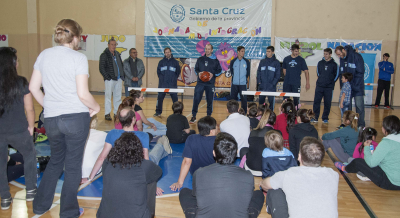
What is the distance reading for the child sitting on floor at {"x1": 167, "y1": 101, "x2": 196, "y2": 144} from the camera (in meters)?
5.23

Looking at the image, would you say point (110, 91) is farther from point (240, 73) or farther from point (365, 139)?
point (365, 139)

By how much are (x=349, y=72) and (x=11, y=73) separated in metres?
6.43

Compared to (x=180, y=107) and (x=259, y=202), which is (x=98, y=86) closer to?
(x=180, y=107)

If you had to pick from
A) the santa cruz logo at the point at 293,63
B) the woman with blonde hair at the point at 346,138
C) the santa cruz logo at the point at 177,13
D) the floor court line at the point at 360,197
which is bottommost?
the floor court line at the point at 360,197

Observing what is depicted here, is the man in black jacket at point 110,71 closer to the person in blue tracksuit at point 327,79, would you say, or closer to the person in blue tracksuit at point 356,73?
the person in blue tracksuit at point 327,79

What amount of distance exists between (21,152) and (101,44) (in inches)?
385

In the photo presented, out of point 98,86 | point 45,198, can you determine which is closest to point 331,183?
point 45,198

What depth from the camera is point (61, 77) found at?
7.80 ft

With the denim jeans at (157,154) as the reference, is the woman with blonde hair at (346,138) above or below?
above

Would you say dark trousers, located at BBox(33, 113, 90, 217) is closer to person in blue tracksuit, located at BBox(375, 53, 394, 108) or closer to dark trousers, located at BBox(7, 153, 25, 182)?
dark trousers, located at BBox(7, 153, 25, 182)

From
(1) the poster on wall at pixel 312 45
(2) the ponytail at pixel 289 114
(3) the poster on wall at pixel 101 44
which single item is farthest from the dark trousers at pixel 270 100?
(3) the poster on wall at pixel 101 44

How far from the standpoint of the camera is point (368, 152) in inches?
145

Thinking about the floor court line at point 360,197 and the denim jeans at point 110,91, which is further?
the denim jeans at point 110,91

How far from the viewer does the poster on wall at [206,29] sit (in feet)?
36.9
